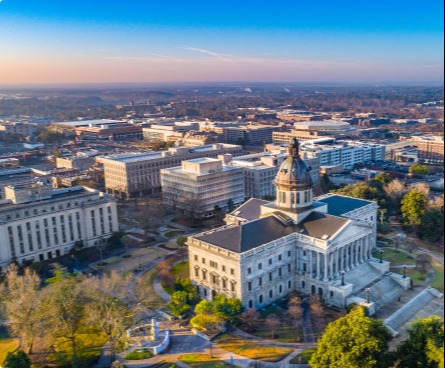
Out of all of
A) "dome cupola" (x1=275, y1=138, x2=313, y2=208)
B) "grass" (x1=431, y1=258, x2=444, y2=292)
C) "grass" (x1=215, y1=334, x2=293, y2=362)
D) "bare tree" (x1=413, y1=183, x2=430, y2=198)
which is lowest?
"grass" (x1=215, y1=334, x2=293, y2=362)

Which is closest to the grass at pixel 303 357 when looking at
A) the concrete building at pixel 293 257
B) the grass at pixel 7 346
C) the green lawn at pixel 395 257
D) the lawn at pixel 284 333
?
the lawn at pixel 284 333

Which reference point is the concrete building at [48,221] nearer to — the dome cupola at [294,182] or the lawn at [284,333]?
the dome cupola at [294,182]

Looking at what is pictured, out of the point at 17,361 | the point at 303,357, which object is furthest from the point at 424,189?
the point at 17,361

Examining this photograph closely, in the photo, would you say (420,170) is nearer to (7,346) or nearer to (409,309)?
(409,309)

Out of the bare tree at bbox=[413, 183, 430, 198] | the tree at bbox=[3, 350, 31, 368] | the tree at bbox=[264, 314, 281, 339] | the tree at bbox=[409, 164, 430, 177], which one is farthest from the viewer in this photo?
the tree at bbox=[409, 164, 430, 177]

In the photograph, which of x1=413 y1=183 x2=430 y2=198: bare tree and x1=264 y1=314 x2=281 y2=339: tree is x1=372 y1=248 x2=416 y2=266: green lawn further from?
x1=264 y1=314 x2=281 y2=339: tree

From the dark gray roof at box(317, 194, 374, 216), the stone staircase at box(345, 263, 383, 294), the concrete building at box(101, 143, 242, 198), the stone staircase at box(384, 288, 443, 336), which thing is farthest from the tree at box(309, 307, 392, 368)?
the concrete building at box(101, 143, 242, 198)

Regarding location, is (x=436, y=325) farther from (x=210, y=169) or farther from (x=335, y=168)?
(x=335, y=168)

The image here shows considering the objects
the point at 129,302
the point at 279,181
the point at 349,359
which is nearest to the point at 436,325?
the point at 349,359
